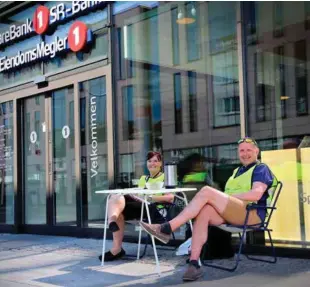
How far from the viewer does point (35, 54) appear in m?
9.38

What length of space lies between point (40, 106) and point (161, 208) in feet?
13.3

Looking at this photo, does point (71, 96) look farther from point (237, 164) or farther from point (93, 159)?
point (237, 164)

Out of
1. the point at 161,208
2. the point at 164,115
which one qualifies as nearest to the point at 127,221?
the point at 161,208

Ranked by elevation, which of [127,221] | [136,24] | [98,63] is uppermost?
[136,24]

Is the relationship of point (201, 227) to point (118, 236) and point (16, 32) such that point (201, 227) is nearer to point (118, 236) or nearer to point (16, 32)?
point (118, 236)

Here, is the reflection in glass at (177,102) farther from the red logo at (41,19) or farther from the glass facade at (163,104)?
the red logo at (41,19)

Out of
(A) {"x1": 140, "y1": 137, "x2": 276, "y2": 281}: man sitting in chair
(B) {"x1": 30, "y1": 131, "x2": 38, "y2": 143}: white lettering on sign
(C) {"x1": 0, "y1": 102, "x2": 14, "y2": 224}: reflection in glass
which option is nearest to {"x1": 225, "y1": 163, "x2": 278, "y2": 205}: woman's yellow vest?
(A) {"x1": 140, "y1": 137, "x2": 276, "y2": 281}: man sitting in chair

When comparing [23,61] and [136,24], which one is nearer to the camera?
[136,24]

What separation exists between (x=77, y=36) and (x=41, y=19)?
105 centimetres

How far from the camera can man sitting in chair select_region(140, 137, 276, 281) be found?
4.75 meters

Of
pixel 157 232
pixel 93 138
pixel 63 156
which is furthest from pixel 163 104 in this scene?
pixel 157 232

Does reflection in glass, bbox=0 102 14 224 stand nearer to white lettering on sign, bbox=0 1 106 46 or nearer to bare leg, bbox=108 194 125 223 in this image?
white lettering on sign, bbox=0 1 106 46

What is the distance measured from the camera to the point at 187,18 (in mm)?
7574

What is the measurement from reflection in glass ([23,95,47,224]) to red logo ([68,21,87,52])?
49.0 inches
